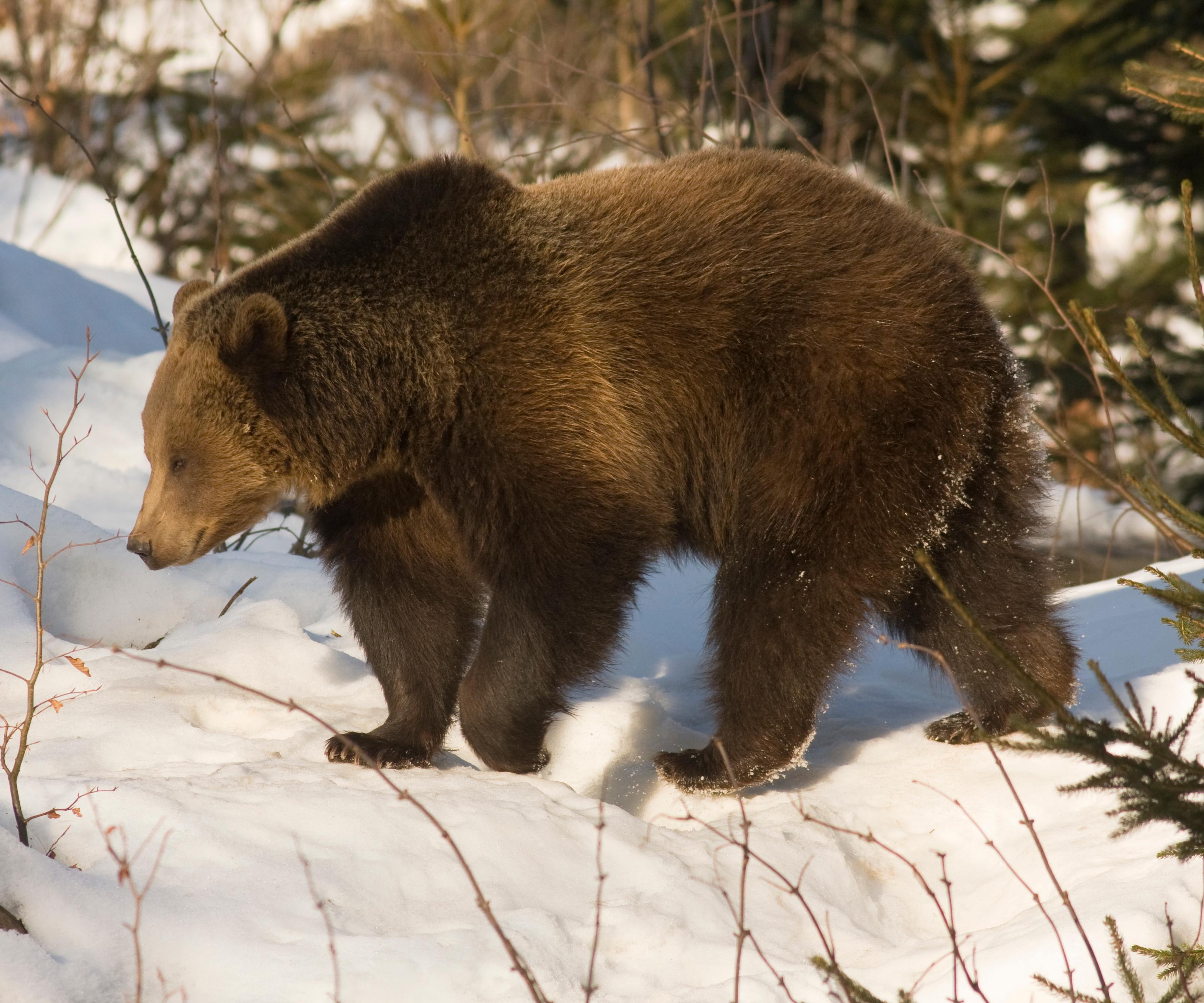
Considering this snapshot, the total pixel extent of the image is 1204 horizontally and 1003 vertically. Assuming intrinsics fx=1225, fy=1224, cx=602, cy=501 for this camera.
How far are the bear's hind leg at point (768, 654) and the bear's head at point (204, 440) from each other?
1.54 metres

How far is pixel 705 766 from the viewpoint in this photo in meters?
3.97

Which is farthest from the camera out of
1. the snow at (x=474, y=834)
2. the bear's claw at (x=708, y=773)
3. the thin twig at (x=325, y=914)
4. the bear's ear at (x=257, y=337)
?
the bear's claw at (x=708, y=773)

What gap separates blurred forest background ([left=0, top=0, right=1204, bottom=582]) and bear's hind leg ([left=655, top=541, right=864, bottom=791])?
3.12 metres

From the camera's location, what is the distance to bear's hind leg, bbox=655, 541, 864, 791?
3789 millimetres

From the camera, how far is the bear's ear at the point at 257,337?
364 cm

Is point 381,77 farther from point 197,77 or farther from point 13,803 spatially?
point 13,803

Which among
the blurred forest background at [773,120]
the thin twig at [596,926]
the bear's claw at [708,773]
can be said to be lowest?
the thin twig at [596,926]

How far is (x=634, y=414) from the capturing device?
3.79 metres

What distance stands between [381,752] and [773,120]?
9.02 meters

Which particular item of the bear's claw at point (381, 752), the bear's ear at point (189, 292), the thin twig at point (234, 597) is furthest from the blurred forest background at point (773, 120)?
the bear's claw at point (381, 752)

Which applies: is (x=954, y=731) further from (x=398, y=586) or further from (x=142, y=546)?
(x=142, y=546)

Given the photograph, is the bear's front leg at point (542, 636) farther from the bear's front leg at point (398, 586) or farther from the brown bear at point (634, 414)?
the bear's front leg at point (398, 586)

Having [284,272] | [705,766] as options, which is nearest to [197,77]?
[284,272]

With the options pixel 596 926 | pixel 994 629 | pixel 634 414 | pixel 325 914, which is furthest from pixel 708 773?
pixel 325 914
